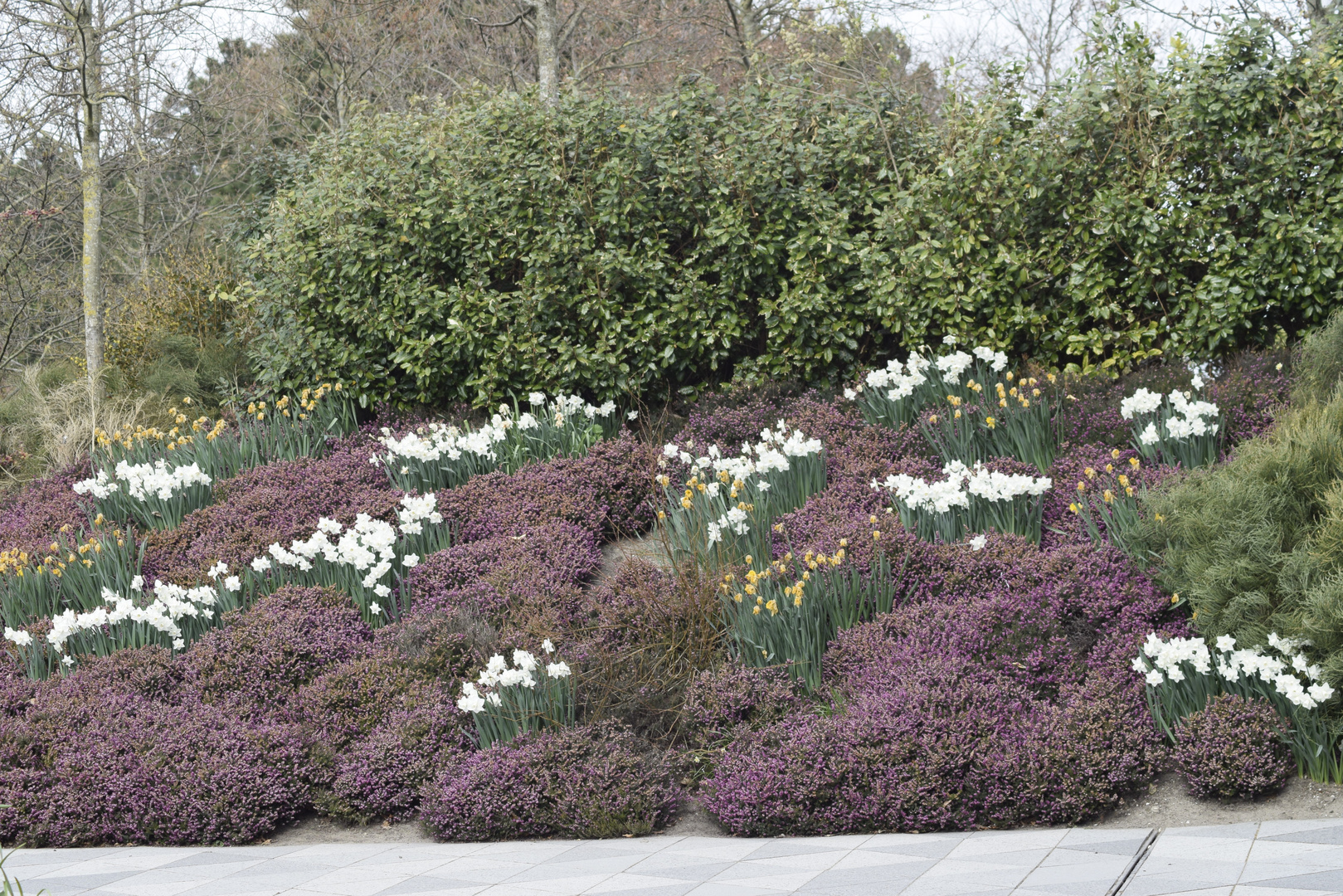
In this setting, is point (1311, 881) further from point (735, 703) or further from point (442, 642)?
point (442, 642)

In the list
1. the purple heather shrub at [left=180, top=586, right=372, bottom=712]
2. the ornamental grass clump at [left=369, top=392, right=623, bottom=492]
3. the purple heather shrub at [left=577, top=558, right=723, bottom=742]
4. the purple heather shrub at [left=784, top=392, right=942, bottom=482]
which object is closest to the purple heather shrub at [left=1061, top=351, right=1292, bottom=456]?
the purple heather shrub at [left=784, top=392, right=942, bottom=482]

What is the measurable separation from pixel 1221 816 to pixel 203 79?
19650 millimetres

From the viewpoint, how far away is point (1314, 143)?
6.31m

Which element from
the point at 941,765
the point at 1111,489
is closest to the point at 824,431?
the point at 1111,489

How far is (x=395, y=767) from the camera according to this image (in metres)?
4.52

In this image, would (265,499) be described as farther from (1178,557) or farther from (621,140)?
(1178,557)

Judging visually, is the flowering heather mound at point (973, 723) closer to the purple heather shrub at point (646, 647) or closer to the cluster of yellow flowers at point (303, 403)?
the purple heather shrub at point (646, 647)

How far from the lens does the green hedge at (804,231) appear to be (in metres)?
6.59

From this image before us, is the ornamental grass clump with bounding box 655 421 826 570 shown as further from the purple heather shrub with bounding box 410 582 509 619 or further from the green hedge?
the green hedge

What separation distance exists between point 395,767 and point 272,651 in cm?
113

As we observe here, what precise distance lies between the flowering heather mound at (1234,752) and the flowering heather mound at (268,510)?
4.56 meters

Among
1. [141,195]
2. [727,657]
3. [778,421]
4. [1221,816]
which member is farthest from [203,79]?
[1221,816]

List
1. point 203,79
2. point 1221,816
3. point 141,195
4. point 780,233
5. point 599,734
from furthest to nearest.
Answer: point 203,79 → point 141,195 → point 780,233 → point 599,734 → point 1221,816

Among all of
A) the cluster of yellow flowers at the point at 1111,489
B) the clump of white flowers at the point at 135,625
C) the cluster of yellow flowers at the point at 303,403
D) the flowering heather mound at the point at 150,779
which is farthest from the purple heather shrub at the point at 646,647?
the cluster of yellow flowers at the point at 303,403
